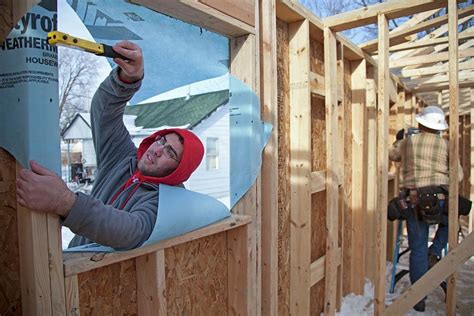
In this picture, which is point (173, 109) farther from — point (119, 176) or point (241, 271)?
point (241, 271)

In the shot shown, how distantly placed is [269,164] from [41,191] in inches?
53.8

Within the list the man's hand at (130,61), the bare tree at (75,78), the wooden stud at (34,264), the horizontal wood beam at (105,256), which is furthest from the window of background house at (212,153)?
A: the wooden stud at (34,264)

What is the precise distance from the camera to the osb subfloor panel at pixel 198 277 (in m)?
1.69

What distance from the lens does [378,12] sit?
263 centimetres

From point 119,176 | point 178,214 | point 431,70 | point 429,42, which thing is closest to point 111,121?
point 119,176

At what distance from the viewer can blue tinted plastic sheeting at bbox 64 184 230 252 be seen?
4.37 feet

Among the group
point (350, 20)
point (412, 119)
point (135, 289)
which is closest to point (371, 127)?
point (350, 20)

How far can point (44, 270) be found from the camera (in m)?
1.05

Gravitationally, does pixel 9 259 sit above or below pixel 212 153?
below

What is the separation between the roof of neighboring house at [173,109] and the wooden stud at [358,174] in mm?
1705

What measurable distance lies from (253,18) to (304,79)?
77 centimetres

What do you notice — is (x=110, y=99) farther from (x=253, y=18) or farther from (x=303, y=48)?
(x=303, y=48)

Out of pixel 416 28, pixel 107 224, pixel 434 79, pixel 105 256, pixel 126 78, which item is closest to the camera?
pixel 107 224

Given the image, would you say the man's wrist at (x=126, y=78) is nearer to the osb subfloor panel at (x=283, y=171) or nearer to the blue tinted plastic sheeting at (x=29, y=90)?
the blue tinted plastic sheeting at (x=29, y=90)
